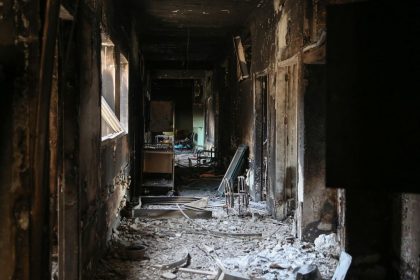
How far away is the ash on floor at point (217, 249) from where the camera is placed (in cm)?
476

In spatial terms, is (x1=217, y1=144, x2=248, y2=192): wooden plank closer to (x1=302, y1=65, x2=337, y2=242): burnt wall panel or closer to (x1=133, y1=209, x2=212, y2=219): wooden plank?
(x1=133, y1=209, x2=212, y2=219): wooden plank

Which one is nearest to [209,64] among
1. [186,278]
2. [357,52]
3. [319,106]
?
[319,106]

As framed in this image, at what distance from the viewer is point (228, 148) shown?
13133 millimetres

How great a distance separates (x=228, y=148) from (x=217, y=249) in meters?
7.59

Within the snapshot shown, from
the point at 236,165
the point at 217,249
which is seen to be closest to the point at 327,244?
the point at 217,249

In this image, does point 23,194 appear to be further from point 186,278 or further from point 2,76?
point 186,278

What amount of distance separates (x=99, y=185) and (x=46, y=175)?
284 centimetres

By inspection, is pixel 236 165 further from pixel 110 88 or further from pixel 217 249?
pixel 217 249

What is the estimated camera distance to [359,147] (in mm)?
2100

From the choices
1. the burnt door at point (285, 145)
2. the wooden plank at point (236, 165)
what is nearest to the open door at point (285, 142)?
the burnt door at point (285, 145)

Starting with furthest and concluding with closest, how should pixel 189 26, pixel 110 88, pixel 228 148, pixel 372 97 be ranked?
pixel 228 148 → pixel 189 26 → pixel 110 88 → pixel 372 97

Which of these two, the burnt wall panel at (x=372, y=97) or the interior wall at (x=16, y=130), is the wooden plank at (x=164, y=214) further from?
the burnt wall panel at (x=372, y=97)

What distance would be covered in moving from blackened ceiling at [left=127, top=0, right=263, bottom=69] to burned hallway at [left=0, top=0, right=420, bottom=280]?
0.08 metres

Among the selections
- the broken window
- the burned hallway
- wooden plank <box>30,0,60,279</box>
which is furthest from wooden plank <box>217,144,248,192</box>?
wooden plank <box>30,0,60,279</box>
